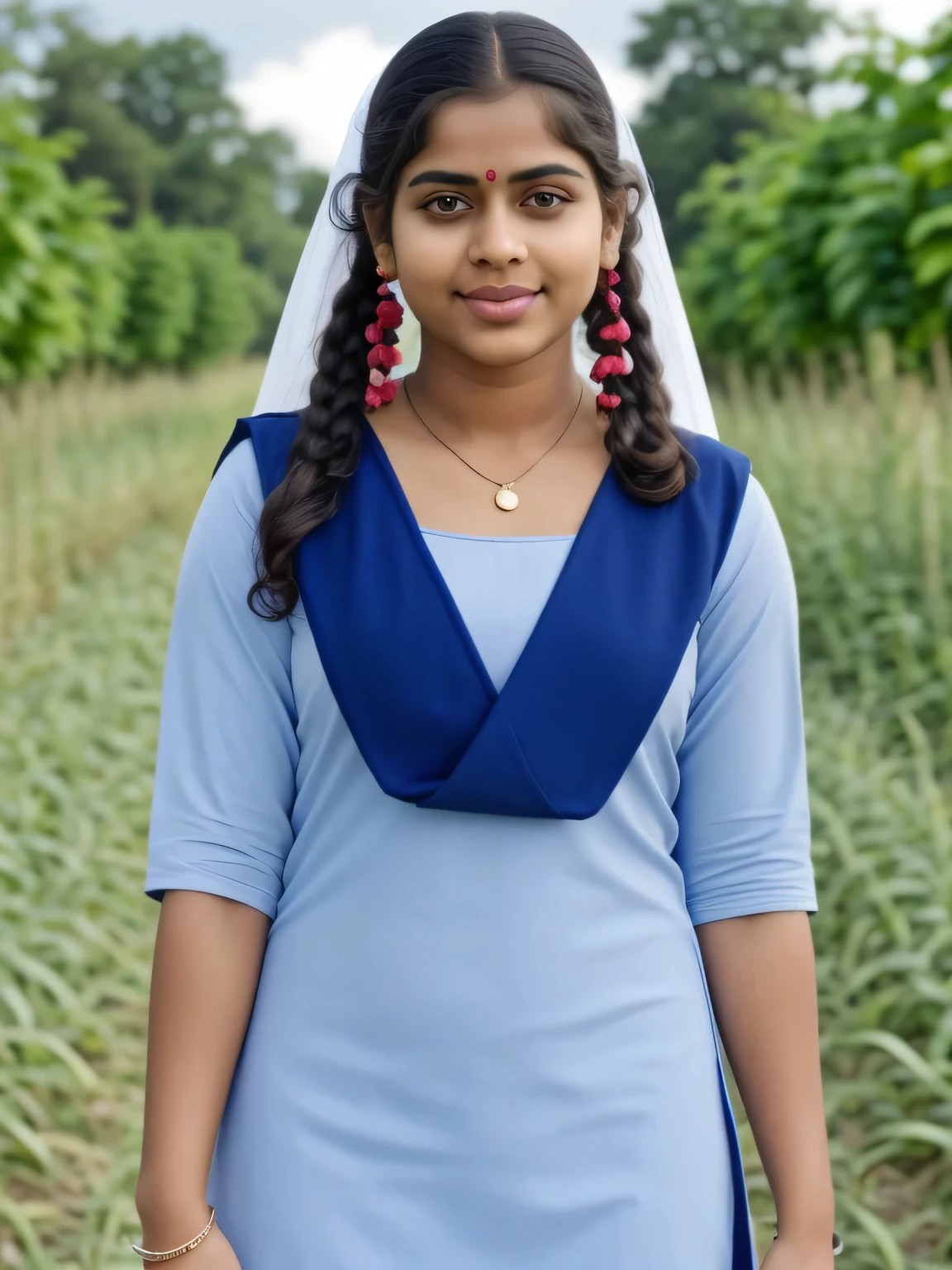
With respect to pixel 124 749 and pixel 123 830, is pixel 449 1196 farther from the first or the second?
pixel 124 749

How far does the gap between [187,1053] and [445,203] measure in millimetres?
870

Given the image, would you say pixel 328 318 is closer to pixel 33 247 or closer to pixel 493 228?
pixel 493 228

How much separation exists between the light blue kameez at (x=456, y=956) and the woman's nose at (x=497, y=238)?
274 millimetres

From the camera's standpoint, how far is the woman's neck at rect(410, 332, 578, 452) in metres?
1.43

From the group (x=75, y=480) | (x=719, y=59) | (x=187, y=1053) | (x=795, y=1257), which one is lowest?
(x=795, y=1257)

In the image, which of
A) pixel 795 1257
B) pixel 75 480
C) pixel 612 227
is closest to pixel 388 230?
pixel 612 227

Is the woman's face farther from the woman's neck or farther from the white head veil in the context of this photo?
the white head veil

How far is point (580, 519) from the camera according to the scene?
1387mm

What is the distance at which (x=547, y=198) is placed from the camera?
133 centimetres

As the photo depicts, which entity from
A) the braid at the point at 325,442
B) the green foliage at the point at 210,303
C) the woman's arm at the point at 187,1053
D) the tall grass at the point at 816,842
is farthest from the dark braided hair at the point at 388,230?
the green foliage at the point at 210,303

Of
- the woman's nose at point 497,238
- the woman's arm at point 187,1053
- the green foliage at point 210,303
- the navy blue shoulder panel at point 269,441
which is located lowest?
the woman's arm at point 187,1053

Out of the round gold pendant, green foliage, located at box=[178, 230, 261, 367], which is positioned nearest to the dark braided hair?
the round gold pendant

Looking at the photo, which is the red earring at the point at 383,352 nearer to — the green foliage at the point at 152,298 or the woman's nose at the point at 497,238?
the woman's nose at the point at 497,238

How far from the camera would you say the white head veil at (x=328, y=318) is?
63.2 inches
